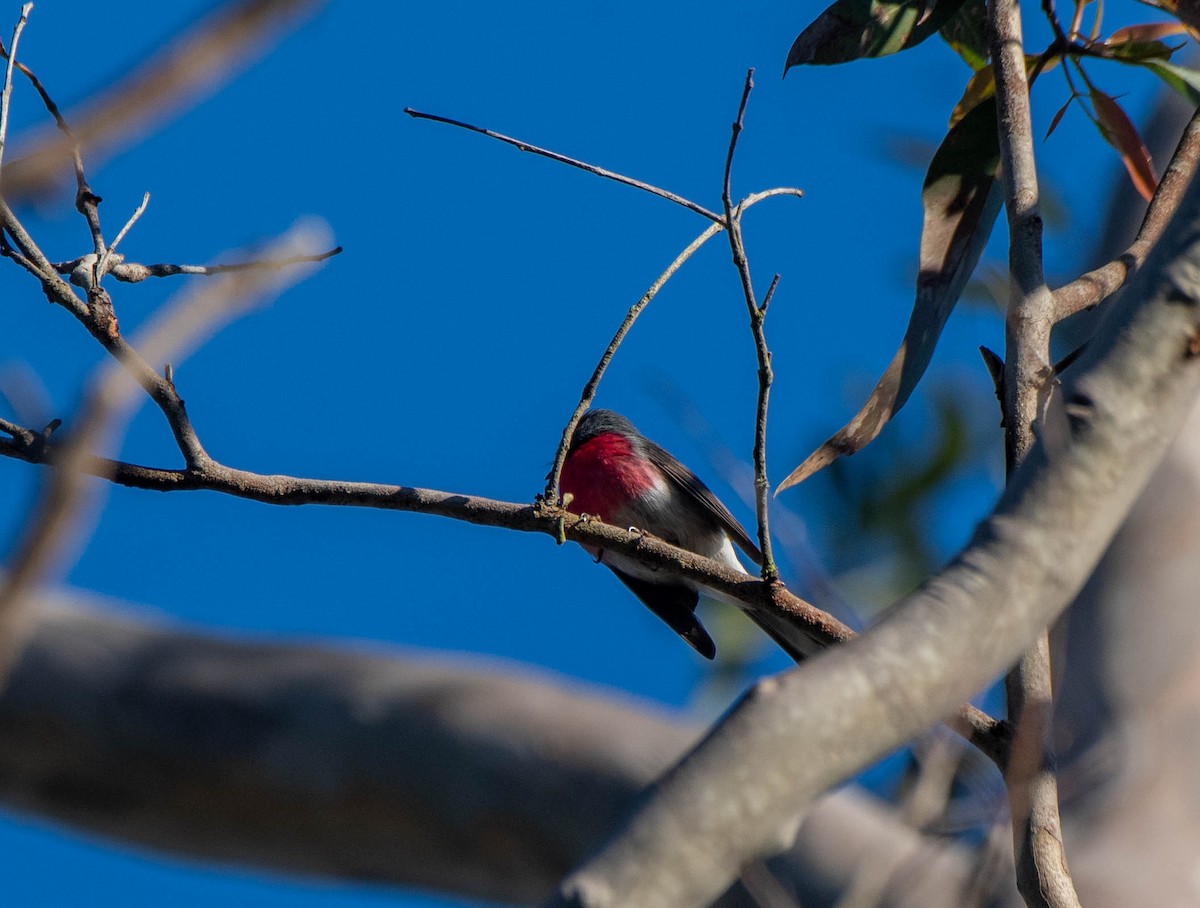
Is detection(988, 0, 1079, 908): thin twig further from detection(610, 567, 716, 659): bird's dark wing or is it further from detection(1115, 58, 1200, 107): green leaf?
detection(610, 567, 716, 659): bird's dark wing

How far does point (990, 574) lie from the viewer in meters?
0.92

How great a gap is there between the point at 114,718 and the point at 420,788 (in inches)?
15.9

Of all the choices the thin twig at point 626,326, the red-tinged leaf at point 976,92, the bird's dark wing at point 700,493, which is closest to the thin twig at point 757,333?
the thin twig at point 626,326

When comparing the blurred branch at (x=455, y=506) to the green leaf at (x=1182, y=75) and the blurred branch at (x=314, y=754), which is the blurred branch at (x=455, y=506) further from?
the green leaf at (x=1182, y=75)

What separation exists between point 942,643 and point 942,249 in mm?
1373

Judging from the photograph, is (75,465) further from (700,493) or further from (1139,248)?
(700,493)

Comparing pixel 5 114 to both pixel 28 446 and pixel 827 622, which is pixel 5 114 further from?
pixel 827 622

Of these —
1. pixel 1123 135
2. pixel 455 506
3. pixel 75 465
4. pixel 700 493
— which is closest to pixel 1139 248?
pixel 1123 135

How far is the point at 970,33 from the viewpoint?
2.40 m

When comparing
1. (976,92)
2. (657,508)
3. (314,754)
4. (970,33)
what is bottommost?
(314,754)

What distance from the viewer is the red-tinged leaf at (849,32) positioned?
85.4 inches

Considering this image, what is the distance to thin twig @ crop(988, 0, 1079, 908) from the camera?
111 centimetres

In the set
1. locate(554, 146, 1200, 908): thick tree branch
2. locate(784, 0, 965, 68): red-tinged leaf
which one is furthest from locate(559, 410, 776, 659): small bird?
locate(554, 146, 1200, 908): thick tree branch

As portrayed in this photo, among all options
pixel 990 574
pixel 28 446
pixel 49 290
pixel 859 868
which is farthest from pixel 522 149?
pixel 859 868
